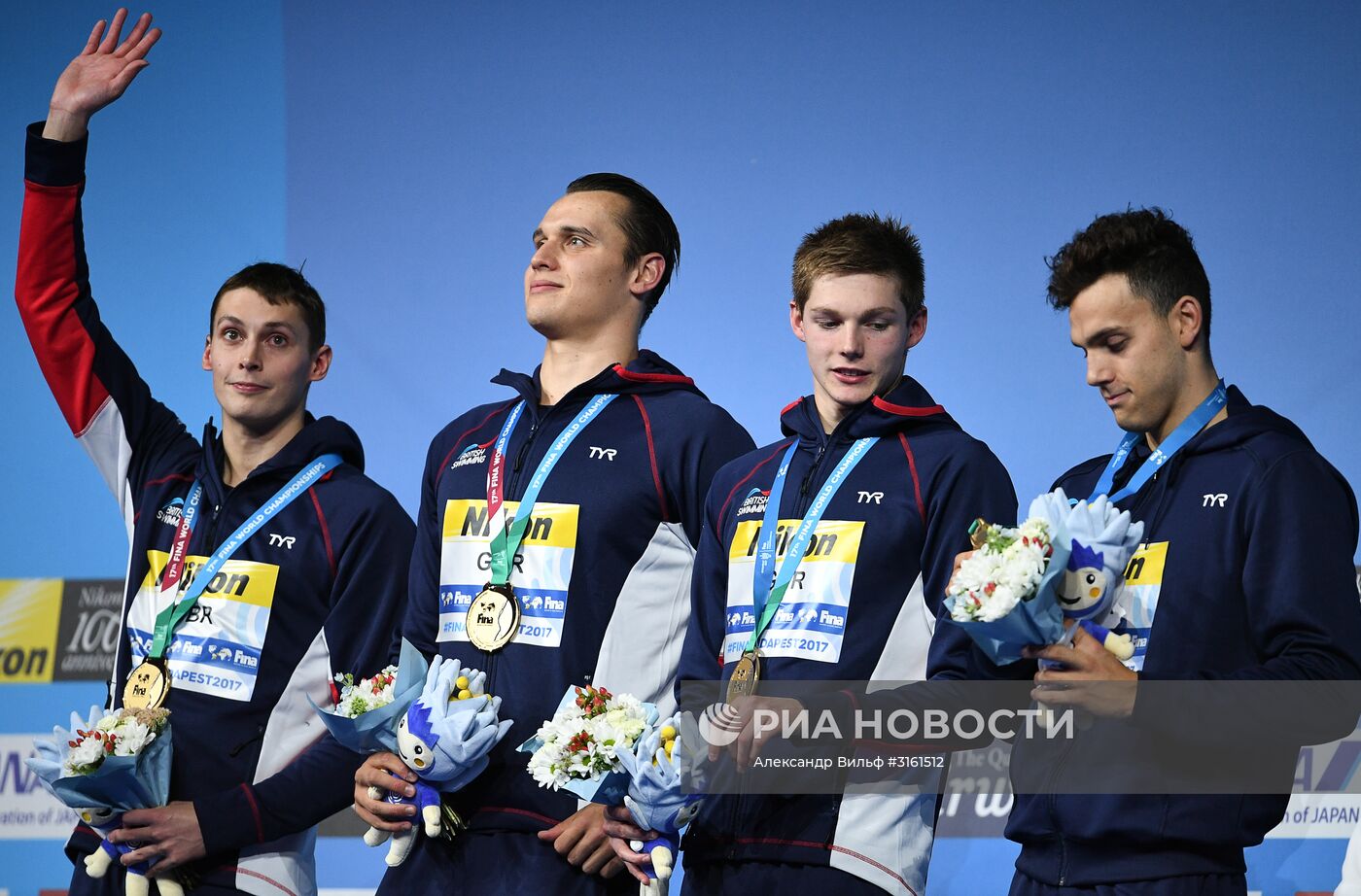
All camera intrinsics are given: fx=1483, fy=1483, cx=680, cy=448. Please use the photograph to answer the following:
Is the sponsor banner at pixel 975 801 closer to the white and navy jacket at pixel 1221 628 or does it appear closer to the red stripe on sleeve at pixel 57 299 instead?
the white and navy jacket at pixel 1221 628

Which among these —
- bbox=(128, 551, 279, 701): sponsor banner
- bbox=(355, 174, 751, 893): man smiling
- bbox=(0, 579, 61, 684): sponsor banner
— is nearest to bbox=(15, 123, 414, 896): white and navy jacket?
bbox=(128, 551, 279, 701): sponsor banner

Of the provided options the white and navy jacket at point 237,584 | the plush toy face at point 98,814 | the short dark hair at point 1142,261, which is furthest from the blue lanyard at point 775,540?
the plush toy face at point 98,814

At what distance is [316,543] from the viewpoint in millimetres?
3115

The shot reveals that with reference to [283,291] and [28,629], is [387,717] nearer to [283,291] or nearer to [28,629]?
[283,291]

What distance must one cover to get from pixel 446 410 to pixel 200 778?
A: 1687mm

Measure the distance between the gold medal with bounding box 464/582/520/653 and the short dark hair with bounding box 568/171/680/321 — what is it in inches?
28.0

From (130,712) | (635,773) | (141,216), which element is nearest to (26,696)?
(141,216)

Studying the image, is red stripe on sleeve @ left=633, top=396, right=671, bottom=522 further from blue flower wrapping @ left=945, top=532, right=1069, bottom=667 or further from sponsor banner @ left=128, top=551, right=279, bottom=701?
sponsor banner @ left=128, top=551, right=279, bottom=701

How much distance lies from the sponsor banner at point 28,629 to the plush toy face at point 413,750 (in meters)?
2.43

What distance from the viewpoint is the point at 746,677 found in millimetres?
2451

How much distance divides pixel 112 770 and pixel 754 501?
4.34 ft

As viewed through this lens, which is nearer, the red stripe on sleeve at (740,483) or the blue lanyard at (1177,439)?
the blue lanyard at (1177,439)

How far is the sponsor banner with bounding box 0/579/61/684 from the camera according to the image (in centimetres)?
455

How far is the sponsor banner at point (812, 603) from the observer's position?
8.15 feet
